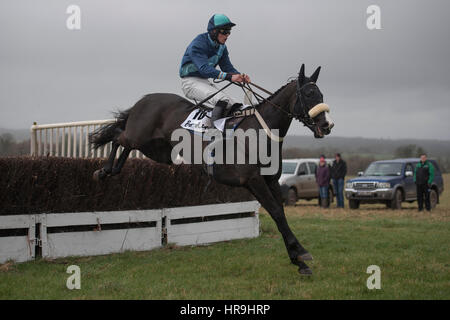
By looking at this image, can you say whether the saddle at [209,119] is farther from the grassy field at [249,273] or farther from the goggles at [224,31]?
the grassy field at [249,273]

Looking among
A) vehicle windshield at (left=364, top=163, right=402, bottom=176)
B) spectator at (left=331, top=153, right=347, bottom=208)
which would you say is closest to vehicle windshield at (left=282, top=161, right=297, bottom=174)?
spectator at (left=331, top=153, right=347, bottom=208)

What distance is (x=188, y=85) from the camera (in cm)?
779

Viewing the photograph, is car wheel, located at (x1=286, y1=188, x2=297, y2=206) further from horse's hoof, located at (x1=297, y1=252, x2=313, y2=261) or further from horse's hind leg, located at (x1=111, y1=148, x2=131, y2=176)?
horse's hoof, located at (x1=297, y1=252, x2=313, y2=261)

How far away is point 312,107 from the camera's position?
634 centimetres

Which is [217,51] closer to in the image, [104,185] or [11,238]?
[104,185]

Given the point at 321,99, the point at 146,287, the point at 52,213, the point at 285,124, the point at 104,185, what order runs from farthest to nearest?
the point at 104,185 → the point at 52,213 → the point at 285,124 → the point at 321,99 → the point at 146,287

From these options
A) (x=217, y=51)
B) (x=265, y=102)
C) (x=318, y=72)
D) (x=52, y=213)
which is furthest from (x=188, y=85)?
(x=52, y=213)

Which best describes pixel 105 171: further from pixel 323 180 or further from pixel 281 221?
pixel 323 180

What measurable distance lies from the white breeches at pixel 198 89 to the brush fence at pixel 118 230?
2.34m

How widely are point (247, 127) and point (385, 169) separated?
1595 centimetres

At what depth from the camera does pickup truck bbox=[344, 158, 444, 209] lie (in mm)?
19703

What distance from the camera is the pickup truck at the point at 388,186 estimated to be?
19703 millimetres

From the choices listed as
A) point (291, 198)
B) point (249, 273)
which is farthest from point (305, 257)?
point (291, 198)
